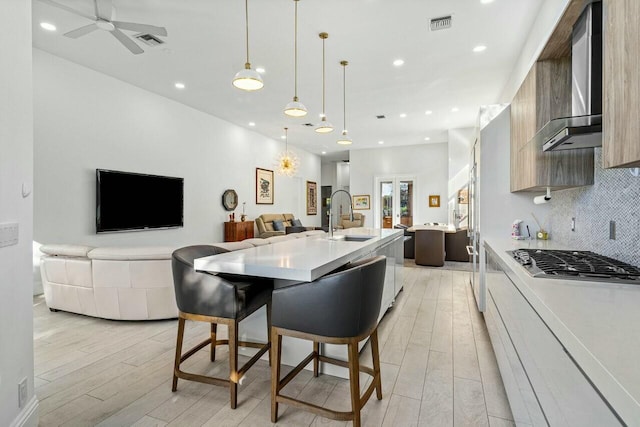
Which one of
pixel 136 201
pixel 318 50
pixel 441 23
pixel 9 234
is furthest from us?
pixel 136 201

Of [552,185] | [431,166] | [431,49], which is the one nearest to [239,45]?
[431,49]

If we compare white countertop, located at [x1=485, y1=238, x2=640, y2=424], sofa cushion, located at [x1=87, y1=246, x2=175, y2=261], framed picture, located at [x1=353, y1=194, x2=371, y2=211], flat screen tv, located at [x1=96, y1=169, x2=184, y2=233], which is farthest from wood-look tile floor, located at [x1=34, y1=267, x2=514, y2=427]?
framed picture, located at [x1=353, y1=194, x2=371, y2=211]

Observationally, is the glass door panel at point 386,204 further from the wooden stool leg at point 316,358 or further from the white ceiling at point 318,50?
the wooden stool leg at point 316,358

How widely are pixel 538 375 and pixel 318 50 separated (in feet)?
13.6

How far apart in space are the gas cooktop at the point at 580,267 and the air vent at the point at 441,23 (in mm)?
2827

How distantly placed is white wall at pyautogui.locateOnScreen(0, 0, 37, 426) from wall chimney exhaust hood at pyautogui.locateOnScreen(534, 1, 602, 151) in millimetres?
2661

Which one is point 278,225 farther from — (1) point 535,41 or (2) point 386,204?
(1) point 535,41

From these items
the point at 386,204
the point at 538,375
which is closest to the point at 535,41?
the point at 538,375

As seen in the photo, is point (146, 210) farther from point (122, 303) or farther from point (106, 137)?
point (122, 303)

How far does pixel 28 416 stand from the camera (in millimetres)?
1623

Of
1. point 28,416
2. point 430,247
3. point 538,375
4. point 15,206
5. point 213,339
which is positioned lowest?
point 28,416

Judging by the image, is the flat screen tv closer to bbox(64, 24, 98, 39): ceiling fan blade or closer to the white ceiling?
the white ceiling

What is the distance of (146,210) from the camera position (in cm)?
558

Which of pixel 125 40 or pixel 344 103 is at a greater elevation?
pixel 344 103
